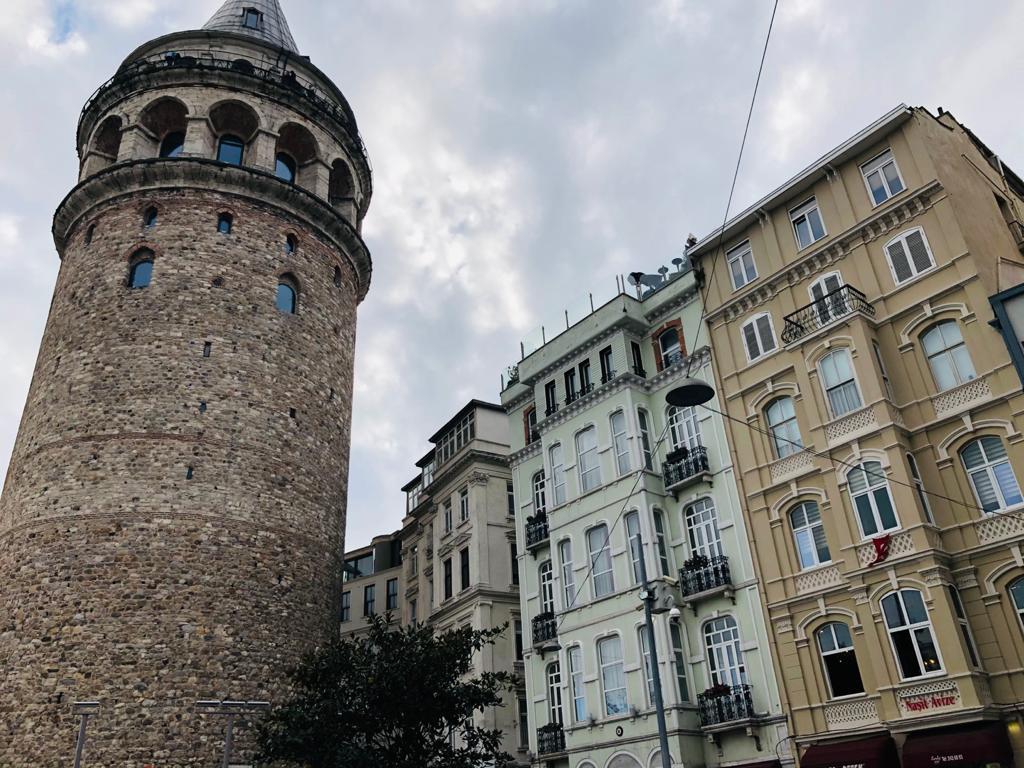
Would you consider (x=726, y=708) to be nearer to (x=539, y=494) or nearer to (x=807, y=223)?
(x=539, y=494)

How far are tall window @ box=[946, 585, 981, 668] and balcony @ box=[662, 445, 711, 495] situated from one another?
754cm

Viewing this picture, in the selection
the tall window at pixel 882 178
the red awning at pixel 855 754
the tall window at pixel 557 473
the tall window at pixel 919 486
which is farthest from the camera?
the tall window at pixel 557 473

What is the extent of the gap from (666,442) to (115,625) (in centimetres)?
1766

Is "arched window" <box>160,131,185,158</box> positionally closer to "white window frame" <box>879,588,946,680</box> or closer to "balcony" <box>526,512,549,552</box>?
"balcony" <box>526,512,549,552</box>

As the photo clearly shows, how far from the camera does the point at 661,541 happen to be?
2570 cm

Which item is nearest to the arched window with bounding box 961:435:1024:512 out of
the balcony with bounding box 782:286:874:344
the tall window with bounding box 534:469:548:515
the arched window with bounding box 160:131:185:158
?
the balcony with bounding box 782:286:874:344

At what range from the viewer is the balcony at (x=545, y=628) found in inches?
1099

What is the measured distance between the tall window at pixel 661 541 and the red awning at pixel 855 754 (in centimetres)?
663

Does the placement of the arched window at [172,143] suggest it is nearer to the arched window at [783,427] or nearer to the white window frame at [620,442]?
the white window frame at [620,442]

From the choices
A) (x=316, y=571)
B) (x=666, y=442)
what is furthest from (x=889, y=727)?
(x=316, y=571)

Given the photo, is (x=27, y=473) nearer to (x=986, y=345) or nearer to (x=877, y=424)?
(x=877, y=424)

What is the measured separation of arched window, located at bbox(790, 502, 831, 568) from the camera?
2217 centimetres

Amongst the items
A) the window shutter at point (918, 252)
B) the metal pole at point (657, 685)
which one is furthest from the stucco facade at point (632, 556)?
the window shutter at point (918, 252)

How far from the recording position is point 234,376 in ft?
101
